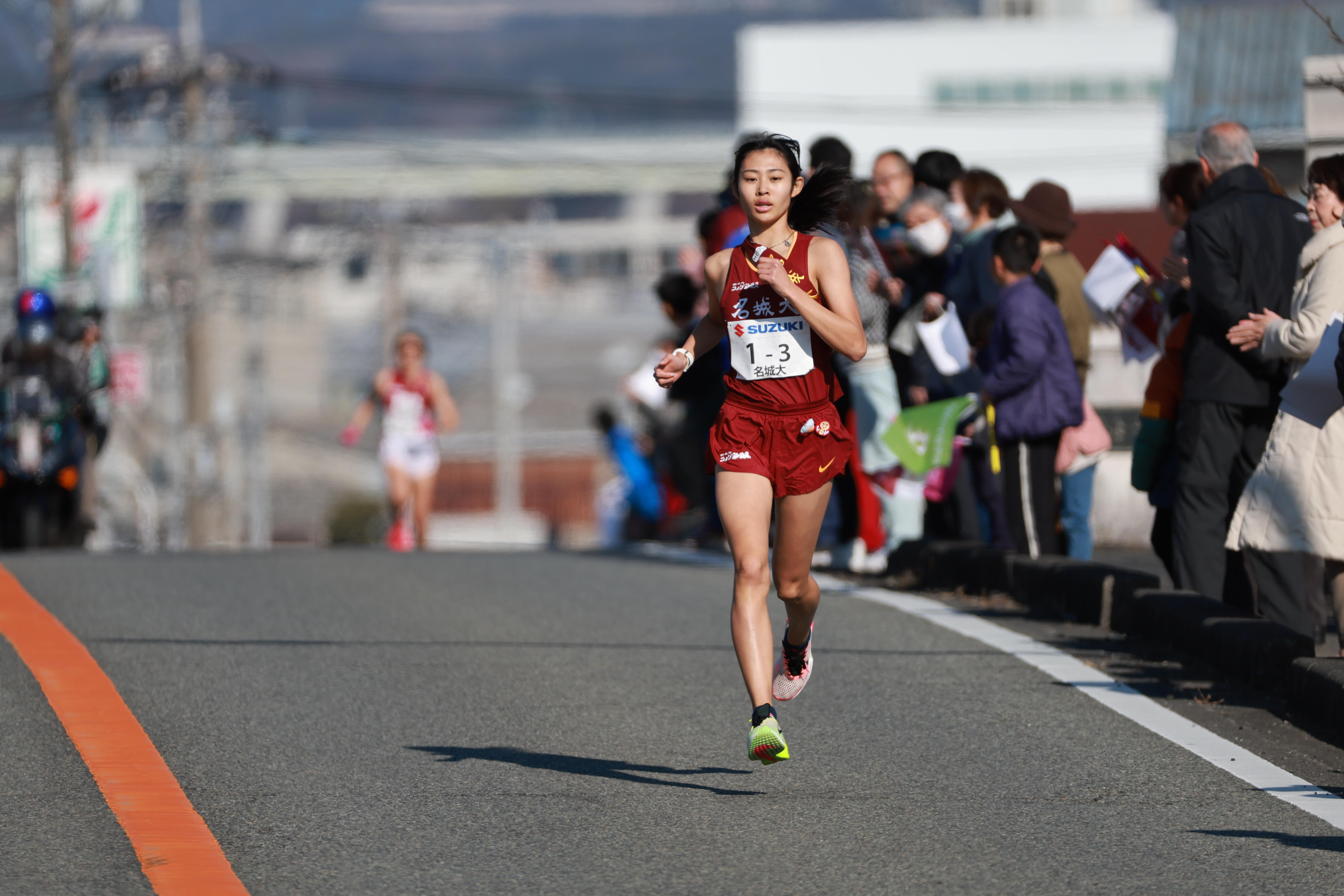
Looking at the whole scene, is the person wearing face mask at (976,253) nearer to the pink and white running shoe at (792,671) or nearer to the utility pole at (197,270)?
the pink and white running shoe at (792,671)

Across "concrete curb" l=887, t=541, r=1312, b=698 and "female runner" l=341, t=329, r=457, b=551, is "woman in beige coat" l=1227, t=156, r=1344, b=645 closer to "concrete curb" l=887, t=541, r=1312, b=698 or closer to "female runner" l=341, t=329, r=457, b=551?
"concrete curb" l=887, t=541, r=1312, b=698

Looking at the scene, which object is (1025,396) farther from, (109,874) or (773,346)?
(109,874)

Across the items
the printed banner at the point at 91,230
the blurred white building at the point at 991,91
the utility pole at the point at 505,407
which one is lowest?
the utility pole at the point at 505,407

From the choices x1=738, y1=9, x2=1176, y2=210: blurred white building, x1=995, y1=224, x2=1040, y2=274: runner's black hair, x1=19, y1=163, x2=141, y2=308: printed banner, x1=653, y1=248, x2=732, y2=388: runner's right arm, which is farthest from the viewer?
x1=738, y1=9, x2=1176, y2=210: blurred white building

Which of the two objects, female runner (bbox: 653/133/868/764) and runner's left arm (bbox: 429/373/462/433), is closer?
female runner (bbox: 653/133/868/764)

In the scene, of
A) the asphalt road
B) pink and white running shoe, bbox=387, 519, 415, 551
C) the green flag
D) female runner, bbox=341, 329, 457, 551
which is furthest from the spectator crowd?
pink and white running shoe, bbox=387, 519, 415, 551

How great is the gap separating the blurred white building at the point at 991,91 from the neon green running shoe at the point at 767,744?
240 feet

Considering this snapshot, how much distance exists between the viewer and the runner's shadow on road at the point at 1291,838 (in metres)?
4.93

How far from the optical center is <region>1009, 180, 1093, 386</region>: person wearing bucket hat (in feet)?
33.6

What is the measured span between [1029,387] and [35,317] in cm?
836

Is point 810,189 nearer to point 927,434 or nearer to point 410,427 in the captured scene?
point 927,434

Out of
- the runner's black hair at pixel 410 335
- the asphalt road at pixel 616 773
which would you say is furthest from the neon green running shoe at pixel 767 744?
the runner's black hair at pixel 410 335

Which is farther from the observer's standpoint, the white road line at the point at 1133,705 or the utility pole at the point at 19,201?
the utility pole at the point at 19,201

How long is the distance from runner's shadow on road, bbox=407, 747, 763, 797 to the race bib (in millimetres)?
1187
